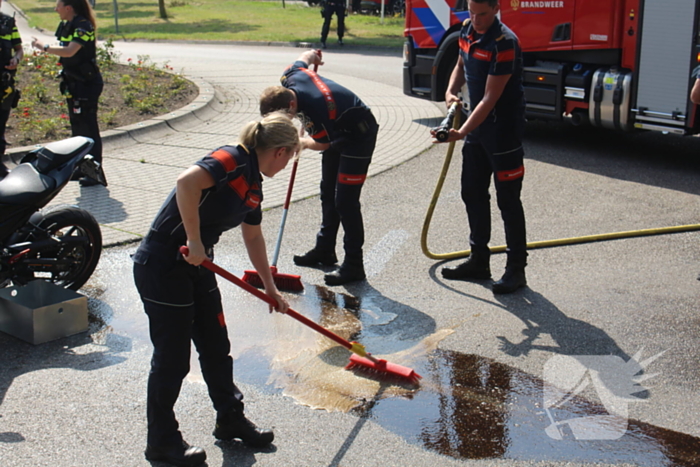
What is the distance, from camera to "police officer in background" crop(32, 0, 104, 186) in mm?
7434

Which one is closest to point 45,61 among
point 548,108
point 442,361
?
point 548,108

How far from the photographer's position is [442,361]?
14.3ft

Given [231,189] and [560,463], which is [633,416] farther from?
[231,189]

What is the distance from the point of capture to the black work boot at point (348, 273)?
5516mm

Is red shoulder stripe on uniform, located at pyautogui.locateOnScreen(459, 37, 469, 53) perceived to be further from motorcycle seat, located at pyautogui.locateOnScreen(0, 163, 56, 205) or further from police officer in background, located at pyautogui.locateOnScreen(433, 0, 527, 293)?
motorcycle seat, located at pyautogui.locateOnScreen(0, 163, 56, 205)

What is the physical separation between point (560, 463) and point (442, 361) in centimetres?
111

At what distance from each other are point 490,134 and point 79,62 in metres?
Result: 4.39

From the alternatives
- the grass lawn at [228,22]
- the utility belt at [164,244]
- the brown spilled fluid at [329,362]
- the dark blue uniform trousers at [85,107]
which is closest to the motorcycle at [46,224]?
the brown spilled fluid at [329,362]

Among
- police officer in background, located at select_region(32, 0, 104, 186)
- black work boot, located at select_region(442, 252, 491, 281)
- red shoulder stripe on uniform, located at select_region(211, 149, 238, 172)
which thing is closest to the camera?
red shoulder stripe on uniform, located at select_region(211, 149, 238, 172)

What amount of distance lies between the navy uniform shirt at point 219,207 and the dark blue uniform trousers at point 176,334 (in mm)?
89

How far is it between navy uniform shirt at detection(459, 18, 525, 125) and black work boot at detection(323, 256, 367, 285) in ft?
4.46

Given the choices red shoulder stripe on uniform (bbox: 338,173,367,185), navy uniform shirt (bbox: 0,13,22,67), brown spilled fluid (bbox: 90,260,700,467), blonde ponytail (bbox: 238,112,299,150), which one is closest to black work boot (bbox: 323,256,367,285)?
brown spilled fluid (bbox: 90,260,700,467)

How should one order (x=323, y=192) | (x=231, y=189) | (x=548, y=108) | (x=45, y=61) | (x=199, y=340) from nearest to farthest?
(x=231, y=189)
(x=199, y=340)
(x=323, y=192)
(x=548, y=108)
(x=45, y=61)

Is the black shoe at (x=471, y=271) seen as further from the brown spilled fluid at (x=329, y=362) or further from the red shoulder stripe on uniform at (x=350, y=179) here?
the red shoulder stripe on uniform at (x=350, y=179)
